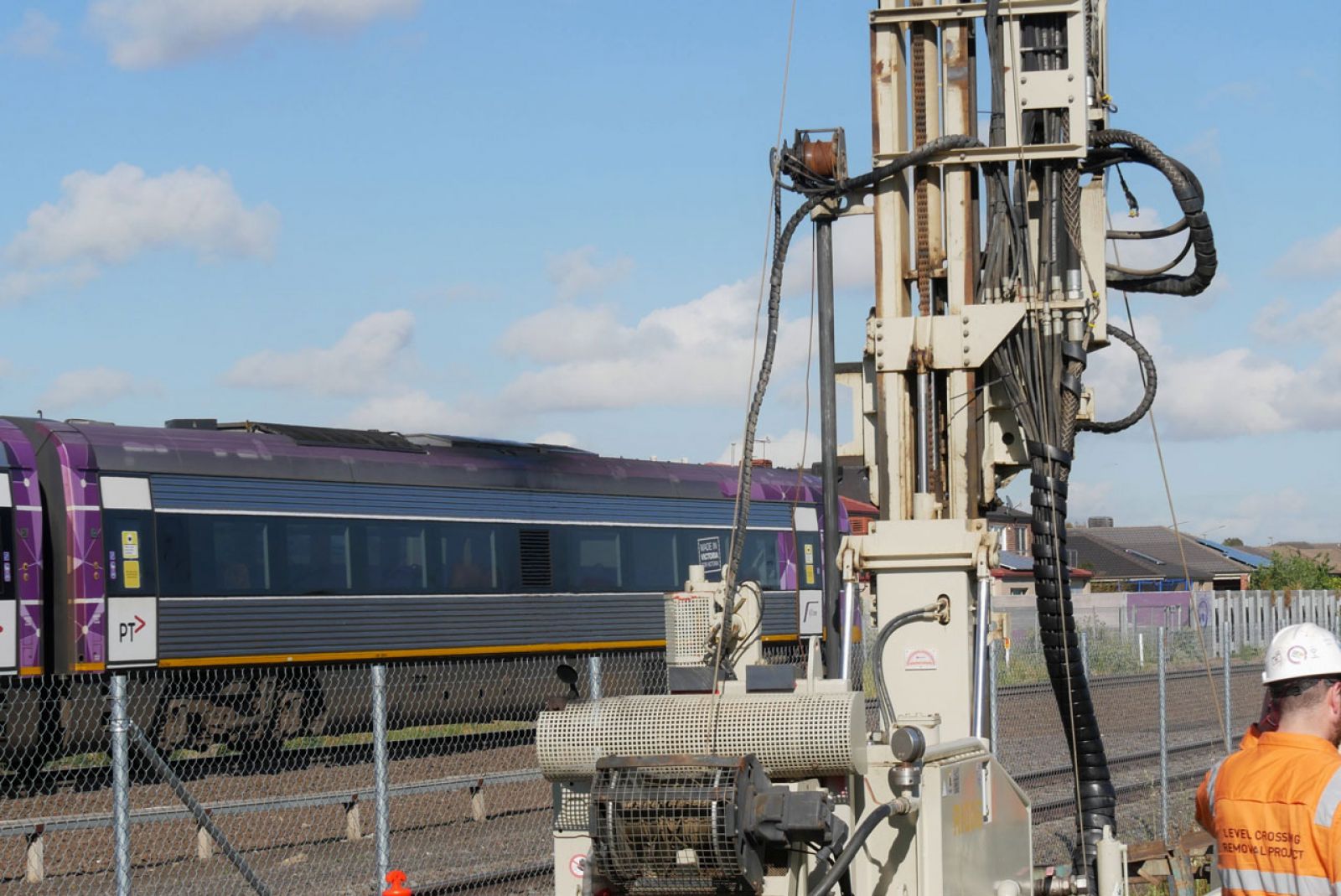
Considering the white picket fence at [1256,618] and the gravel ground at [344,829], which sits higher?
the gravel ground at [344,829]

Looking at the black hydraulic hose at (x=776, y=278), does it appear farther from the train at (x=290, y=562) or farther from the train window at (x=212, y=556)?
the train window at (x=212, y=556)

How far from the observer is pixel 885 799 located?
613 cm

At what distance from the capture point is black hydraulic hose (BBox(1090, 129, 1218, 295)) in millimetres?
9523

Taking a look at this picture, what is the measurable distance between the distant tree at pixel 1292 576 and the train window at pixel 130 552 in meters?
66.7

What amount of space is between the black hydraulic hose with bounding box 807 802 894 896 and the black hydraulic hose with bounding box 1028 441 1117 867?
3.22 m

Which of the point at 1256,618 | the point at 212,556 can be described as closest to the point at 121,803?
the point at 212,556

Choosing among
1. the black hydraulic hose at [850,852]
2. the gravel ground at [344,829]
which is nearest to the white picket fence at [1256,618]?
the gravel ground at [344,829]

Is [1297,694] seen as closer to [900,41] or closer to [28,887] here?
[900,41]

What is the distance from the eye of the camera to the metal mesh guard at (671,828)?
5.37 metres

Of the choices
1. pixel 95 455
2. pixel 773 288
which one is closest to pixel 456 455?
pixel 95 455

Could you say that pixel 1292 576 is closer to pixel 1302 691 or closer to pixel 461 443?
pixel 461 443

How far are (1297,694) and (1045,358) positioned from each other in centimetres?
446

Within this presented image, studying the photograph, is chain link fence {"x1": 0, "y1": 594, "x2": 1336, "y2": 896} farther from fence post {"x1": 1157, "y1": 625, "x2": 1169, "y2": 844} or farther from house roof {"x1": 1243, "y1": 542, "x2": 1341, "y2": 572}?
house roof {"x1": 1243, "y1": 542, "x2": 1341, "y2": 572}

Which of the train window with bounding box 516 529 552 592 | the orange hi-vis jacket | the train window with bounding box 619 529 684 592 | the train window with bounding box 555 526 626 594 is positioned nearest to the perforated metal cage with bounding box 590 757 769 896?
the orange hi-vis jacket
